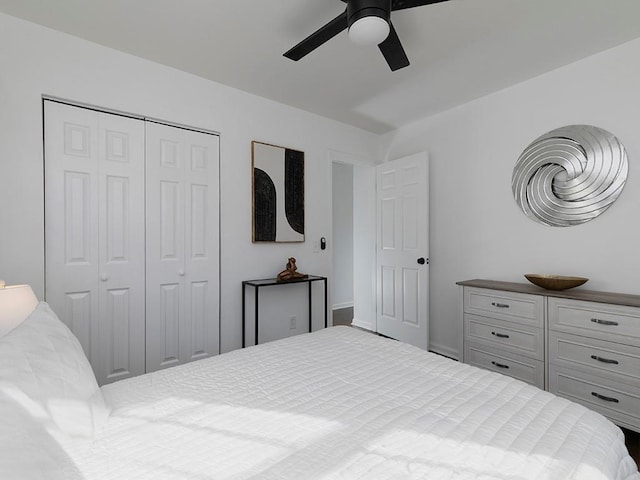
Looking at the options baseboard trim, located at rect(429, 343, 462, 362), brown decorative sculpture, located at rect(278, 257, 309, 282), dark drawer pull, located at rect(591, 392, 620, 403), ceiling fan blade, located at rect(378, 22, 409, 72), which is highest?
ceiling fan blade, located at rect(378, 22, 409, 72)

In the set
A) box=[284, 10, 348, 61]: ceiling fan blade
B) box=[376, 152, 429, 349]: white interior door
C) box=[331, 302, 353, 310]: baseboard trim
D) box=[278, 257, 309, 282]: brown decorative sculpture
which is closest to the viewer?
box=[284, 10, 348, 61]: ceiling fan blade

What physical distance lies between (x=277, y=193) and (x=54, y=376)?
99.0 inches

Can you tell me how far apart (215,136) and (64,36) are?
114 centimetres

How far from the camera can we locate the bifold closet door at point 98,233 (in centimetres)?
220

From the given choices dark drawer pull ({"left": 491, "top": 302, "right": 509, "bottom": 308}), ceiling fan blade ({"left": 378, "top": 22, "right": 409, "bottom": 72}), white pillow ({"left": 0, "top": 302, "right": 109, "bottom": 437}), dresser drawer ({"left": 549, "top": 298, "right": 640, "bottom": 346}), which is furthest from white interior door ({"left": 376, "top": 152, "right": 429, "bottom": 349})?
white pillow ({"left": 0, "top": 302, "right": 109, "bottom": 437})

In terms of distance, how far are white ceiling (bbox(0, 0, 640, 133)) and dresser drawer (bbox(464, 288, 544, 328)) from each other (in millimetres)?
1773

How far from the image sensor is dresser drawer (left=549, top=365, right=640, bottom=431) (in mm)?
1935

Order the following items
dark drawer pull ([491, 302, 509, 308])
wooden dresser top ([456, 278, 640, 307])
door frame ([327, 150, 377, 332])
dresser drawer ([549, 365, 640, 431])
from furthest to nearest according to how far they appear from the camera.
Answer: door frame ([327, 150, 377, 332]) < dark drawer pull ([491, 302, 509, 308]) < wooden dresser top ([456, 278, 640, 307]) < dresser drawer ([549, 365, 640, 431])

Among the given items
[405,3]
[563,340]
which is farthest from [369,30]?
[563,340]

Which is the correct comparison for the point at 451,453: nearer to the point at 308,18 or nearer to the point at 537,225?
the point at 308,18

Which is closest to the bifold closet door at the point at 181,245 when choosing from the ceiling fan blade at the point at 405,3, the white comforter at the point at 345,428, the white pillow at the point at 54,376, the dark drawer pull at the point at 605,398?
the white comforter at the point at 345,428

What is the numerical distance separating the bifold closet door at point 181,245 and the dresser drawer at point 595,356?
259cm

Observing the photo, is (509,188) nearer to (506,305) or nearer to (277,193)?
(506,305)

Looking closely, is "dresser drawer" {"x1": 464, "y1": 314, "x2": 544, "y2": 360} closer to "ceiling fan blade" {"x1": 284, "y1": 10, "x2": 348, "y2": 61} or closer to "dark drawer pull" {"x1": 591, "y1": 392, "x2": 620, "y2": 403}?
"dark drawer pull" {"x1": 591, "y1": 392, "x2": 620, "y2": 403}
